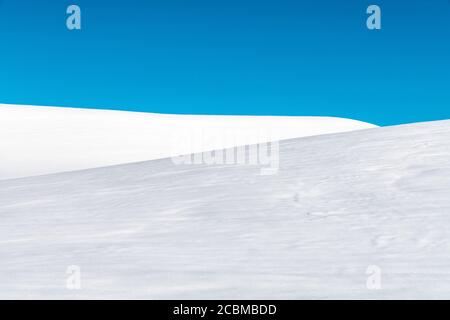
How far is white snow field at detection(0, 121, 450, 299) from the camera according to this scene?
12.7 feet

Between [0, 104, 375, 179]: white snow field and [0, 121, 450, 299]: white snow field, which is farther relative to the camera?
[0, 104, 375, 179]: white snow field

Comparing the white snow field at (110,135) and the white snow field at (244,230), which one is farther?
the white snow field at (110,135)

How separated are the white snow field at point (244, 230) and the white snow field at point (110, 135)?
917cm

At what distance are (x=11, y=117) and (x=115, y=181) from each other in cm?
1774

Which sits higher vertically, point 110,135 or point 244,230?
point 110,135

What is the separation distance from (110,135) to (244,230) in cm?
1897

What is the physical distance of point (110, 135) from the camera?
23812mm

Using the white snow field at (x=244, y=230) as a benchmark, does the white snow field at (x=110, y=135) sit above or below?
above

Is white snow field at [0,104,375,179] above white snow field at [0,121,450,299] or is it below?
above

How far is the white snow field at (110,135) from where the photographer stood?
1875cm

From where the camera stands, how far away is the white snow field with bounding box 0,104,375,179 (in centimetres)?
1875

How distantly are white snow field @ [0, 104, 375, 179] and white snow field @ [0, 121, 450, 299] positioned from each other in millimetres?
9166

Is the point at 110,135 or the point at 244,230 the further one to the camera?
the point at 110,135
